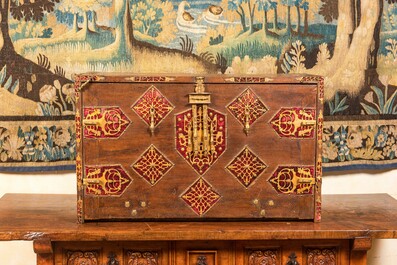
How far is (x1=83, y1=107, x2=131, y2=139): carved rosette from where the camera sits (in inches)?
72.6

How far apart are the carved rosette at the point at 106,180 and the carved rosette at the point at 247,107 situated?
42cm

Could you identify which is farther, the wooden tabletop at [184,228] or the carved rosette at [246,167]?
the carved rosette at [246,167]

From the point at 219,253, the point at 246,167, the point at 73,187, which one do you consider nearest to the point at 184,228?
the point at 219,253

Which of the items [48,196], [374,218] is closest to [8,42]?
[48,196]

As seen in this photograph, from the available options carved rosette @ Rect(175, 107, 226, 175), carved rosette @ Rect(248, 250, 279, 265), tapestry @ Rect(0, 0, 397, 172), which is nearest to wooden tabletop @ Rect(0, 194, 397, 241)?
carved rosette @ Rect(248, 250, 279, 265)

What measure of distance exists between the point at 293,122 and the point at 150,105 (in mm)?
483

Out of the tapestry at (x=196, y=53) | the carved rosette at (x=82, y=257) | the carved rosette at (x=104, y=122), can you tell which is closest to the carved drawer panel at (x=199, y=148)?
the carved rosette at (x=104, y=122)

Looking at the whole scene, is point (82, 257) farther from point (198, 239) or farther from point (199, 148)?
point (199, 148)

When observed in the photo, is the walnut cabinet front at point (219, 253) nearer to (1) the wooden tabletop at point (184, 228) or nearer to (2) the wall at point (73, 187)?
(1) the wooden tabletop at point (184, 228)

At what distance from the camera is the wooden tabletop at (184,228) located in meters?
1.79

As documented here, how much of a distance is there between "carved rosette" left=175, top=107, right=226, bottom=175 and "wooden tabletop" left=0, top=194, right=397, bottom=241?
21 centimetres

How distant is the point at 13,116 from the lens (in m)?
2.30

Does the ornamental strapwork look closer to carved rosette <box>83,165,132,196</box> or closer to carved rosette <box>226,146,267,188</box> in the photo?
carved rosette <box>83,165,132,196</box>

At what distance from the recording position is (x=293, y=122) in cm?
188
